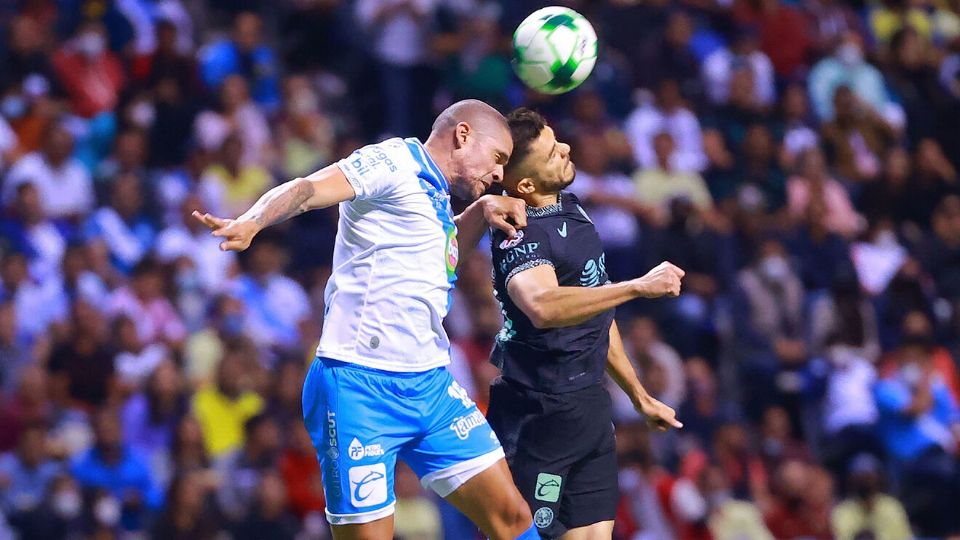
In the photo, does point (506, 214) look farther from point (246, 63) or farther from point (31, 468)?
point (246, 63)

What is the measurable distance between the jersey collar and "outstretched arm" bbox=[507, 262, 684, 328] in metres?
0.57

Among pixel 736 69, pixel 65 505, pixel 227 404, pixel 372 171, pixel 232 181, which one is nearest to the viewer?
pixel 372 171

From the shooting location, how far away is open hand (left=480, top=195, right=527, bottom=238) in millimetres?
6926

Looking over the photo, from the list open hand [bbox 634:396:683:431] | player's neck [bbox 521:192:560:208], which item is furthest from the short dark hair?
open hand [bbox 634:396:683:431]

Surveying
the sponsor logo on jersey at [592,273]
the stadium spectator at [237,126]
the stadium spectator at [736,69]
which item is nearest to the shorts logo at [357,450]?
the sponsor logo on jersey at [592,273]

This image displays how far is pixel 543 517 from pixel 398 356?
1.22 meters

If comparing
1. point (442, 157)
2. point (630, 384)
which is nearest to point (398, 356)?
point (442, 157)

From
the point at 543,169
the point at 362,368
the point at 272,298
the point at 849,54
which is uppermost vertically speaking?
the point at 543,169

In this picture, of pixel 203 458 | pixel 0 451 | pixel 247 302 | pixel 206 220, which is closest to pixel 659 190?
pixel 247 302

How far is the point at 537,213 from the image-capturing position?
23.6 ft

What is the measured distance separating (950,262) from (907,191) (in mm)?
1096

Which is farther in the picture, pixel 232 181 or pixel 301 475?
pixel 232 181

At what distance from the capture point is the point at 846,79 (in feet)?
57.0

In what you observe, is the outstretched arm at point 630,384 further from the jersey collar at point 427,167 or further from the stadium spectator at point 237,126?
the stadium spectator at point 237,126
